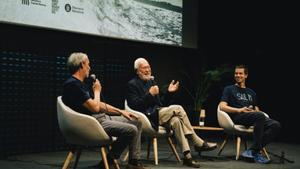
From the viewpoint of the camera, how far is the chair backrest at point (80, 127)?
3.98 metres

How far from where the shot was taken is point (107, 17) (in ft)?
20.8

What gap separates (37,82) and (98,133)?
7.40 ft

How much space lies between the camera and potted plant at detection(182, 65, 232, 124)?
25.7ft

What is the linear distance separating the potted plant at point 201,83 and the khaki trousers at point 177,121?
226cm

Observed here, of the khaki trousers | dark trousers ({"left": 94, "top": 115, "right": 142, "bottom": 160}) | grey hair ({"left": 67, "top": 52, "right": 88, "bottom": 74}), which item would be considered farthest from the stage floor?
grey hair ({"left": 67, "top": 52, "right": 88, "bottom": 74})

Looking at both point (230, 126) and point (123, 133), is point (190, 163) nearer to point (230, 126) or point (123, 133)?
point (123, 133)

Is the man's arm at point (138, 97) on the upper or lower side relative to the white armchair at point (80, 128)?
upper

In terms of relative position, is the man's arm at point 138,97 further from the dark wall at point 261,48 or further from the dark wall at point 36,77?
the dark wall at point 261,48

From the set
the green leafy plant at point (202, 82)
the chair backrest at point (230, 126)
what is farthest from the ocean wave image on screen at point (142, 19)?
the chair backrest at point (230, 126)

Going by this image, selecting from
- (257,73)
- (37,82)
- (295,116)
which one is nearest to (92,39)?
(37,82)

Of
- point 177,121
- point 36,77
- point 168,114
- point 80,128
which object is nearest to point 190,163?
point 177,121

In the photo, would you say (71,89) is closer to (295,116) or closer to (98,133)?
(98,133)

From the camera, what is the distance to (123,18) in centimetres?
653

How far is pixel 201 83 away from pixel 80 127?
437cm
